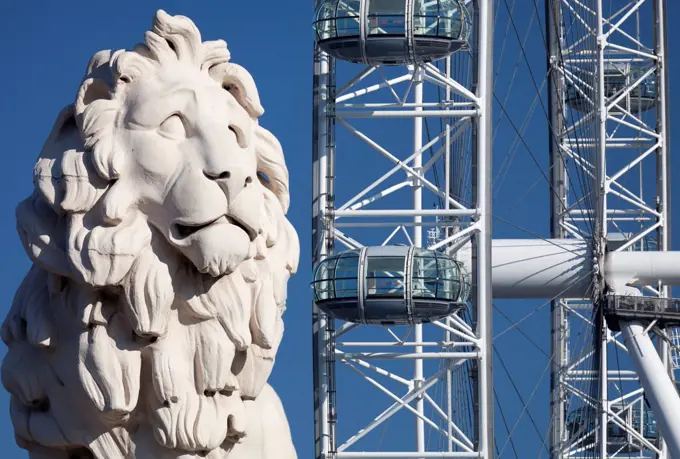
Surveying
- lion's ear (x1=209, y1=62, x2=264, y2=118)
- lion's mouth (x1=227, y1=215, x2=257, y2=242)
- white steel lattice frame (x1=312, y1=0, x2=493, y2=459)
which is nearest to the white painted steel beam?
white steel lattice frame (x1=312, y1=0, x2=493, y2=459)

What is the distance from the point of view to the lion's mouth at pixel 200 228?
5.71 meters

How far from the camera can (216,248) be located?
5.69 meters

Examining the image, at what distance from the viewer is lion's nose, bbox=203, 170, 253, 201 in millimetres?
5727

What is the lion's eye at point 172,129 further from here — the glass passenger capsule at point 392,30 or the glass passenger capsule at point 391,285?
the glass passenger capsule at point 392,30

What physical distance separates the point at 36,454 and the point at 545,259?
2215cm

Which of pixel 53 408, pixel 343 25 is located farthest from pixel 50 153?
pixel 343 25

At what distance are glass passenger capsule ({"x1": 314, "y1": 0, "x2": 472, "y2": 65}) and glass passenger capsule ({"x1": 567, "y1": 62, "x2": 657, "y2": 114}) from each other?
12202 millimetres

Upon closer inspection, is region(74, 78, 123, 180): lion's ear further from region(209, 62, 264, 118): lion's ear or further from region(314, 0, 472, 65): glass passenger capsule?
region(314, 0, 472, 65): glass passenger capsule

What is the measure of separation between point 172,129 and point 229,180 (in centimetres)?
27

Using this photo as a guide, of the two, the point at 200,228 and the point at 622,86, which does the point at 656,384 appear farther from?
the point at 200,228

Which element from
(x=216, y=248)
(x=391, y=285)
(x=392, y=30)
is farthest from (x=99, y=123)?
(x=392, y=30)

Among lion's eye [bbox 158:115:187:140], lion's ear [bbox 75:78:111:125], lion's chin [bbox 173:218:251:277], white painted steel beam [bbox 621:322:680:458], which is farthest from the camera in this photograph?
white painted steel beam [bbox 621:322:680:458]

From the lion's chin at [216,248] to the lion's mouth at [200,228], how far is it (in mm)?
12

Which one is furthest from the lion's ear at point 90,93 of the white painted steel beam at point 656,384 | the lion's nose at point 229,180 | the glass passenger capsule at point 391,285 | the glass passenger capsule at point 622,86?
the glass passenger capsule at point 622,86
